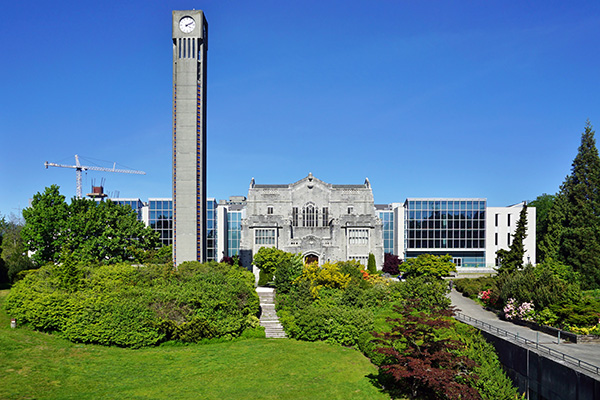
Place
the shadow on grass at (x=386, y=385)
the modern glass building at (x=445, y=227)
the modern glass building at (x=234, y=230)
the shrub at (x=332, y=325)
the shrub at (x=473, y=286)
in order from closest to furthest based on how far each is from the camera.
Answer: the shadow on grass at (x=386, y=385), the shrub at (x=332, y=325), the shrub at (x=473, y=286), the modern glass building at (x=445, y=227), the modern glass building at (x=234, y=230)

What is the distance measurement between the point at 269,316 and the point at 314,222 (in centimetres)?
2890

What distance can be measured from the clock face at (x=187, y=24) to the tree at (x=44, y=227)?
22.4m

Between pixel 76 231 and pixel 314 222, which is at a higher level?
pixel 76 231

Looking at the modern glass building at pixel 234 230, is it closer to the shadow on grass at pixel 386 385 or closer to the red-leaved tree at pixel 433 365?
the shadow on grass at pixel 386 385

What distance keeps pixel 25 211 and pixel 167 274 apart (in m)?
17.6

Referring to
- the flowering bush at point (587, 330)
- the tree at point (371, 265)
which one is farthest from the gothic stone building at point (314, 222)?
the flowering bush at point (587, 330)

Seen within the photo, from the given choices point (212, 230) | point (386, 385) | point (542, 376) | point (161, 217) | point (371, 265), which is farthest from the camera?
point (161, 217)

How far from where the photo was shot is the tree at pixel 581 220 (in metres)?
49.0

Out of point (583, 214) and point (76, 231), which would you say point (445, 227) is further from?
point (76, 231)

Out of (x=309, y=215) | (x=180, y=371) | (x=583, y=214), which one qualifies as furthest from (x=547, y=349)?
(x=309, y=215)

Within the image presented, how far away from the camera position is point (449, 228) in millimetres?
71812

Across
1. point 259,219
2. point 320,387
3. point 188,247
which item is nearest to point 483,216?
point 259,219

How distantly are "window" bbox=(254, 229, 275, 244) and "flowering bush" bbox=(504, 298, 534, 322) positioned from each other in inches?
1390

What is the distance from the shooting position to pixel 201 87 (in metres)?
46.8
